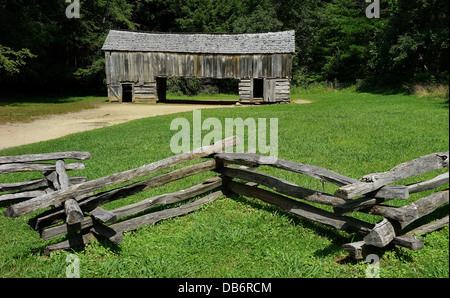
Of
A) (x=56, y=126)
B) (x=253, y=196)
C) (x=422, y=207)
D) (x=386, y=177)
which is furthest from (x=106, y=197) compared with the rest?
(x=56, y=126)

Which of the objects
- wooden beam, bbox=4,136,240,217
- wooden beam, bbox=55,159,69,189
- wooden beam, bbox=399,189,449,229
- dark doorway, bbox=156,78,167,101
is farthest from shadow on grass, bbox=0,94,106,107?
wooden beam, bbox=399,189,449,229

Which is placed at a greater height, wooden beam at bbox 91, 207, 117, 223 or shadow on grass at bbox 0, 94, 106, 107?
shadow on grass at bbox 0, 94, 106, 107

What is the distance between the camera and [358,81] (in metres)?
34.2

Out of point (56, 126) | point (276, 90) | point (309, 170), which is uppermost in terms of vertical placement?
point (276, 90)

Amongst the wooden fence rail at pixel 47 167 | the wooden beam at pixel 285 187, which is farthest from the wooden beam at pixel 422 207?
the wooden fence rail at pixel 47 167

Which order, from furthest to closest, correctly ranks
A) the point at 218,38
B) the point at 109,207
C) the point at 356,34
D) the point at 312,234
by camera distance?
1. the point at 356,34
2. the point at 218,38
3. the point at 109,207
4. the point at 312,234

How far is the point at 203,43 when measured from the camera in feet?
94.5

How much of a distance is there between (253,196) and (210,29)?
40482mm

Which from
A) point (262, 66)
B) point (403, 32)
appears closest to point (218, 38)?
point (262, 66)

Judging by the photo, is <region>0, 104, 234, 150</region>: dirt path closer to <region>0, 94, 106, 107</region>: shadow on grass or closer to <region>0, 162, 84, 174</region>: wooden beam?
<region>0, 162, 84, 174</region>: wooden beam

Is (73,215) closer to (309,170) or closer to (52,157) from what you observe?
(52,157)

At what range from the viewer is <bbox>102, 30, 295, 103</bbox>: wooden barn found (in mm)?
27531

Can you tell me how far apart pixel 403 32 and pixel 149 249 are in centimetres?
2694
